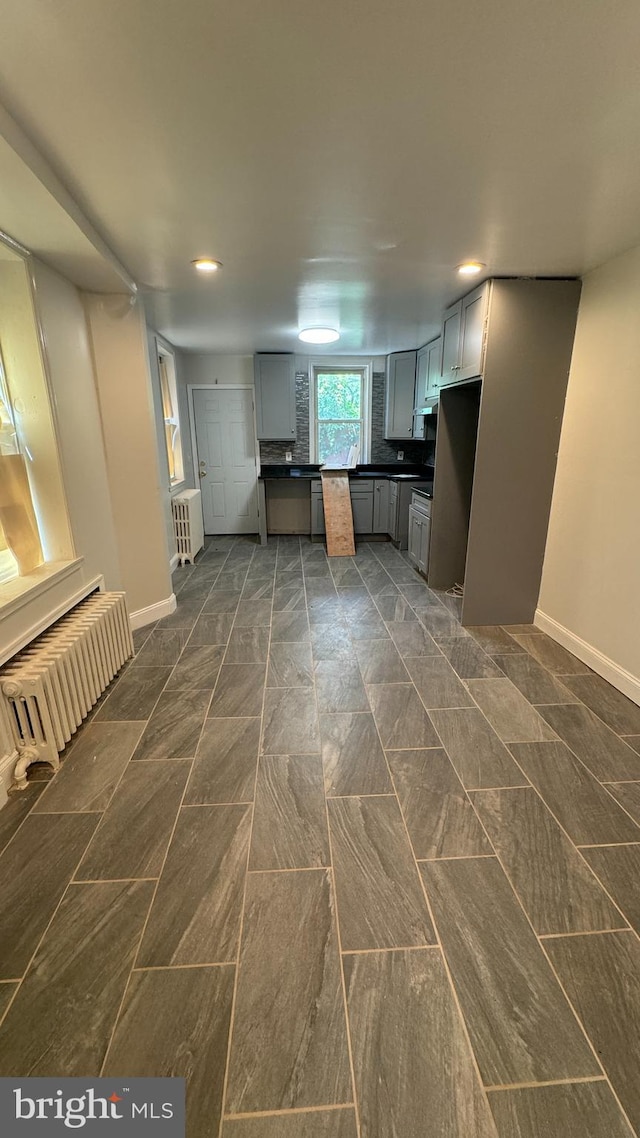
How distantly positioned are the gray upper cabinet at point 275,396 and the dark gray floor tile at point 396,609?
2.83m

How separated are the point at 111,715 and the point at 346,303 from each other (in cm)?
323

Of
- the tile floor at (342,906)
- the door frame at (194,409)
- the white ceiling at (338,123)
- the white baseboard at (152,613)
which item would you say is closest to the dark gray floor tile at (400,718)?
the tile floor at (342,906)

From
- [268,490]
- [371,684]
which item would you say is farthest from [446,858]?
[268,490]

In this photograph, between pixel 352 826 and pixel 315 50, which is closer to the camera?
pixel 315 50

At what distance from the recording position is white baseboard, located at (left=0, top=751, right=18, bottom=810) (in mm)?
1836

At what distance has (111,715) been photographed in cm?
240

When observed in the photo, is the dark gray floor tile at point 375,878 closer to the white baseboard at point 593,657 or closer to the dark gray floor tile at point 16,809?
the dark gray floor tile at point 16,809

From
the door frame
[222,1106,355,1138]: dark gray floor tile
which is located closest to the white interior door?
the door frame

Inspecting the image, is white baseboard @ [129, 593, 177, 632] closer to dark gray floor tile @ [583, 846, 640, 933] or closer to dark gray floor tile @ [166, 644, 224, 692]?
dark gray floor tile @ [166, 644, 224, 692]

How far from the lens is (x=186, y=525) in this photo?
16.4 feet

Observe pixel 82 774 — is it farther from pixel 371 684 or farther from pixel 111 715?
pixel 371 684

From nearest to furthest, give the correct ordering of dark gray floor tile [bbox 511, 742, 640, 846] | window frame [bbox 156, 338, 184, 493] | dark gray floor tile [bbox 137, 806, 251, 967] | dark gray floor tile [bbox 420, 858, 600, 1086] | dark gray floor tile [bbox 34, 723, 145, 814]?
dark gray floor tile [bbox 420, 858, 600, 1086] < dark gray floor tile [bbox 137, 806, 251, 967] < dark gray floor tile [bbox 511, 742, 640, 846] < dark gray floor tile [bbox 34, 723, 145, 814] < window frame [bbox 156, 338, 184, 493]

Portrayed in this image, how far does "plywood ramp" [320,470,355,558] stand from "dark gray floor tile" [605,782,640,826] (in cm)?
376

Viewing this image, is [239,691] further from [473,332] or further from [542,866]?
[473,332]
